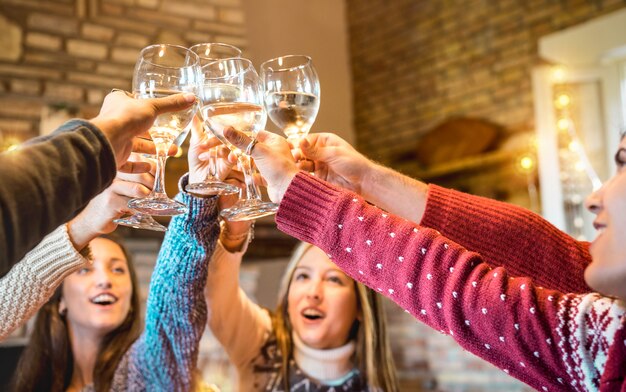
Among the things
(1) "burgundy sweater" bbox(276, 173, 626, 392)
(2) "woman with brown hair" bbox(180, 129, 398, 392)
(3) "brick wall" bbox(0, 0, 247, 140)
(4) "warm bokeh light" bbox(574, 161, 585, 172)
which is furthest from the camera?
(4) "warm bokeh light" bbox(574, 161, 585, 172)

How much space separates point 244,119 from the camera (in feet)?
3.10

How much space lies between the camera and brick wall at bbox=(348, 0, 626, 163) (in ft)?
13.7

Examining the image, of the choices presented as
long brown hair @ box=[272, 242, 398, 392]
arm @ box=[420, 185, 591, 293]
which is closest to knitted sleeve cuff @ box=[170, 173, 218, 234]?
arm @ box=[420, 185, 591, 293]

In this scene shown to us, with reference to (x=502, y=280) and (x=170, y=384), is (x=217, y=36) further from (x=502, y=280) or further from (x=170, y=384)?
(x=502, y=280)

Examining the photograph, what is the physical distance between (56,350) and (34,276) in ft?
1.87

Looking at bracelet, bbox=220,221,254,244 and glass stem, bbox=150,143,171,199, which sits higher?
glass stem, bbox=150,143,171,199

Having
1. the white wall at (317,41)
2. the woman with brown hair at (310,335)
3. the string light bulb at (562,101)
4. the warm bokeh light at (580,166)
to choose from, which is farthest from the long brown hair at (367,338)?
the white wall at (317,41)

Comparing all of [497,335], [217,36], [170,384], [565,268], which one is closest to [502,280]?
[497,335]

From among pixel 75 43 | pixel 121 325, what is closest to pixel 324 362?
pixel 121 325

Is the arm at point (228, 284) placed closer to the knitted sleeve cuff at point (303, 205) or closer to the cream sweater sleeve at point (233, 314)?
the cream sweater sleeve at point (233, 314)

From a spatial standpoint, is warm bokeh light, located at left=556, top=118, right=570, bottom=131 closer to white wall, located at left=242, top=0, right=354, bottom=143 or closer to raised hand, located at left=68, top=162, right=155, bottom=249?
white wall, located at left=242, top=0, right=354, bottom=143

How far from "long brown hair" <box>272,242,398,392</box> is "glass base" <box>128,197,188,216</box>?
96 cm

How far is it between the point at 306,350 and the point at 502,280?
1.00 metres

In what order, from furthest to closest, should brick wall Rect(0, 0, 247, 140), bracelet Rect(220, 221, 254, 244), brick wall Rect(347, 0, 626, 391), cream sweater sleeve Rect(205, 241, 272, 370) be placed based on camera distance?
brick wall Rect(347, 0, 626, 391) < brick wall Rect(0, 0, 247, 140) < cream sweater sleeve Rect(205, 241, 272, 370) < bracelet Rect(220, 221, 254, 244)
